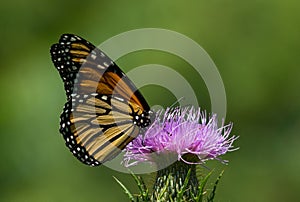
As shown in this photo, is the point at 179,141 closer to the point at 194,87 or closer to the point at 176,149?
the point at 176,149

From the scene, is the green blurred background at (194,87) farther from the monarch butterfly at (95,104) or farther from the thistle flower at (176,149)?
the thistle flower at (176,149)

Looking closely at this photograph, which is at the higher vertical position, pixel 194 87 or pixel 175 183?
pixel 194 87

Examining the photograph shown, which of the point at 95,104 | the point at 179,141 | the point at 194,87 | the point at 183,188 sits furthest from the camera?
the point at 194,87

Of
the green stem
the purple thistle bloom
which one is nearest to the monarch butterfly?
the purple thistle bloom

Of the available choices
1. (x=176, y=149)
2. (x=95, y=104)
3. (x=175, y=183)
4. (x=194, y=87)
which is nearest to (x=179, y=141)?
(x=176, y=149)

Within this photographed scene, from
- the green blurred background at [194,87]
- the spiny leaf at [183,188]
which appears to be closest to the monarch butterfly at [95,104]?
the spiny leaf at [183,188]
